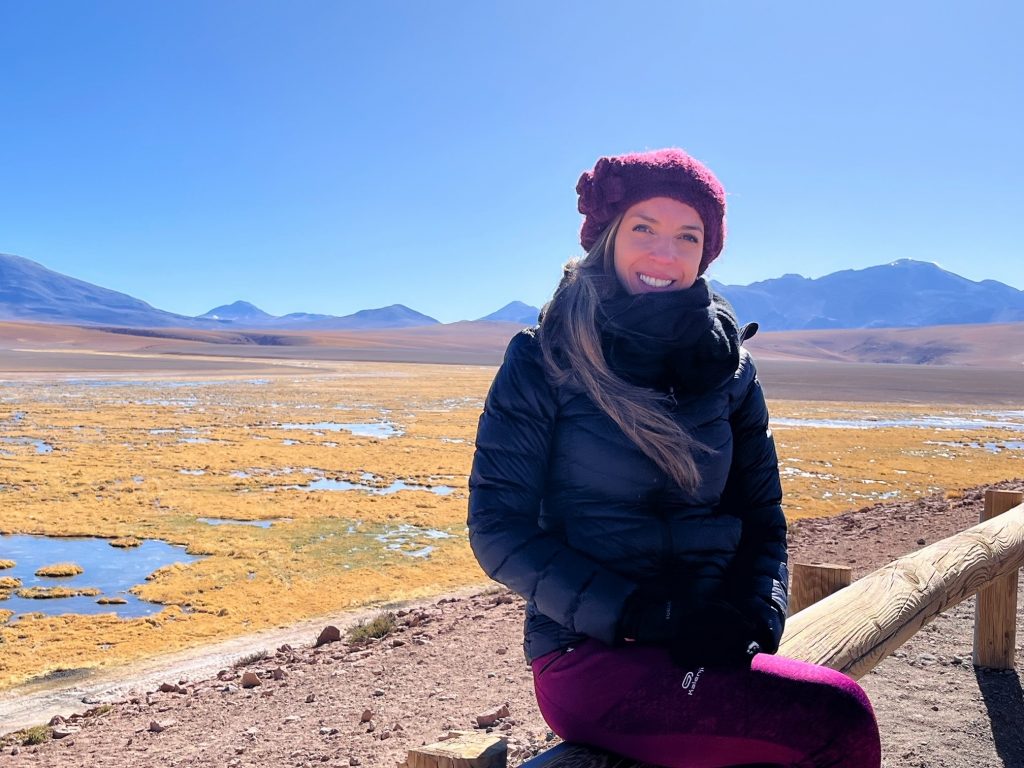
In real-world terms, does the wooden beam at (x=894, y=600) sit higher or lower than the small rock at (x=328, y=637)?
higher

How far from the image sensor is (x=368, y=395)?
41812 mm

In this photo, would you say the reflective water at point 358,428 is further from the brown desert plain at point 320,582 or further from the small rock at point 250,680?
the small rock at point 250,680

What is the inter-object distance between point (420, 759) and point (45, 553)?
11.5 meters

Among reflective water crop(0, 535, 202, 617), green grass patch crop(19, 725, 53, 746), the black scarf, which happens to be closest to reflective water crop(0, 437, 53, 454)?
reflective water crop(0, 535, 202, 617)

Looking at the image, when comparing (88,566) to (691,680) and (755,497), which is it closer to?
(755,497)

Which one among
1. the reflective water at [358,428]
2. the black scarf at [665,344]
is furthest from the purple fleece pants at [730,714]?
the reflective water at [358,428]

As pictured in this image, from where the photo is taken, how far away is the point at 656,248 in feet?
6.24

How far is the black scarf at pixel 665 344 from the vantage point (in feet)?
5.96

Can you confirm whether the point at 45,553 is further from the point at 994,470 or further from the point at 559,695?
the point at 994,470

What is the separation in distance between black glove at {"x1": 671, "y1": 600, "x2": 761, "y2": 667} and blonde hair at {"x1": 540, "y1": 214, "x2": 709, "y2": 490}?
30cm

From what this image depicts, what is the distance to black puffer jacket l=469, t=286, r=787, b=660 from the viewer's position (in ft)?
5.37

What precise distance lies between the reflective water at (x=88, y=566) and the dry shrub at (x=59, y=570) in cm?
8

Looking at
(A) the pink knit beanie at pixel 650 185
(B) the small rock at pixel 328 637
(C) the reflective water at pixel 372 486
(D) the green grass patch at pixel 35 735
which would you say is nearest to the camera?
(A) the pink knit beanie at pixel 650 185

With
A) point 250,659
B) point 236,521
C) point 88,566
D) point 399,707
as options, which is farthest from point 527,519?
point 236,521
